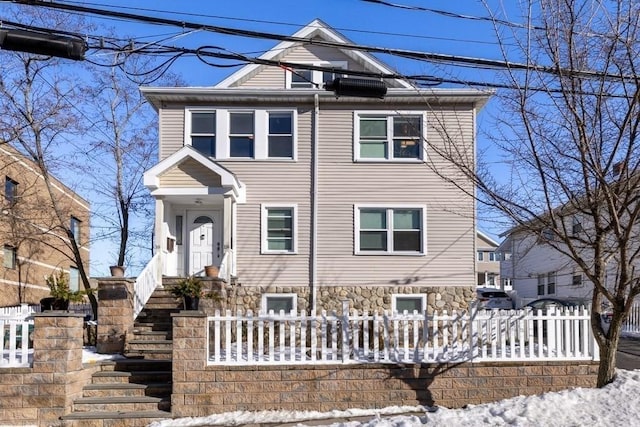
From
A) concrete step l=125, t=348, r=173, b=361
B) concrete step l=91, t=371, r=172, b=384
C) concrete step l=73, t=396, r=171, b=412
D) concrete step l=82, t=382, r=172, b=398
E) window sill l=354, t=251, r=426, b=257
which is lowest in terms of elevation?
concrete step l=73, t=396, r=171, b=412

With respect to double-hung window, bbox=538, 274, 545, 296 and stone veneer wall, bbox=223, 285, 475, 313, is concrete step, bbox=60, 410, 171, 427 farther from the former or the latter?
double-hung window, bbox=538, 274, 545, 296

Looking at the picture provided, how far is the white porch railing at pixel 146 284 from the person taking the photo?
11.5 meters

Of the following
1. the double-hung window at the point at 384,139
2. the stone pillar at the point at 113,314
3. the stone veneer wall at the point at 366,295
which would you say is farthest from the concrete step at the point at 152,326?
the double-hung window at the point at 384,139

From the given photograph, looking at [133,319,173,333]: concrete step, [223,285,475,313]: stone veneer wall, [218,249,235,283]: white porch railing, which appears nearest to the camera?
[133,319,173,333]: concrete step

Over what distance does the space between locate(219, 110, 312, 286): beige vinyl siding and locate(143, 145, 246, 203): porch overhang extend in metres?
1.17

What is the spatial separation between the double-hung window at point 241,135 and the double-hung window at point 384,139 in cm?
267

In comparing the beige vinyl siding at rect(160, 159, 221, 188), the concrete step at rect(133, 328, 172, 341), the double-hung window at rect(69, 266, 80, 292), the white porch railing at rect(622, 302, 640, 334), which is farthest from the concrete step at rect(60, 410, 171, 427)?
the double-hung window at rect(69, 266, 80, 292)

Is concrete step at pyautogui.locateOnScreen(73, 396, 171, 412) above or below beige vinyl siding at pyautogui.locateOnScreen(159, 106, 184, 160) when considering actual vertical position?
below

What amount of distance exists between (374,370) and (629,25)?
5703mm

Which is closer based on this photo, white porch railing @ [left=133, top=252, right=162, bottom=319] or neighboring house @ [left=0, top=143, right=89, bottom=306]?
white porch railing @ [left=133, top=252, right=162, bottom=319]

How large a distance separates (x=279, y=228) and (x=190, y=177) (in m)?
2.59

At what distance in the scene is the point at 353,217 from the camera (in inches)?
586

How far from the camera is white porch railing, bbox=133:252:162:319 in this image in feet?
37.6

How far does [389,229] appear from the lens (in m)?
14.9
